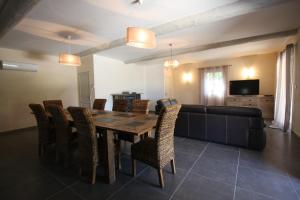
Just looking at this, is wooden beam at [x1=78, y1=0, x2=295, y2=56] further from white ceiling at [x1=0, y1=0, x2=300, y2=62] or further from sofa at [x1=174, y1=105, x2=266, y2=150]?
sofa at [x1=174, y1=105, x2=266, y2=150]

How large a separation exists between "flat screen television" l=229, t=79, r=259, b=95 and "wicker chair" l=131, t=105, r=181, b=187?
17.3 ft

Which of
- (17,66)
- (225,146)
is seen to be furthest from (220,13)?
(17,66)

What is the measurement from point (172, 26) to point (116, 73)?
12.7ft

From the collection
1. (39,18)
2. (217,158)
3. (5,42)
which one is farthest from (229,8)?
(5,42)

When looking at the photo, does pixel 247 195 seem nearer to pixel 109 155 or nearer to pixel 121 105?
pixel 109 155

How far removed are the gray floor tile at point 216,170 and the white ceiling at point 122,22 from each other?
2445 mm

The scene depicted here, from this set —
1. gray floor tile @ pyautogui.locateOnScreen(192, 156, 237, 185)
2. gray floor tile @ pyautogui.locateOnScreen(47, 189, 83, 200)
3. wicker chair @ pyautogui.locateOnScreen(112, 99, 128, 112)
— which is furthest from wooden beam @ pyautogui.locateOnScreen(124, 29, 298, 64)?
gray floor tile @ pyautogui.locateOnScreen(47, 189, 83, 200)

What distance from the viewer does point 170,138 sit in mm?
1957

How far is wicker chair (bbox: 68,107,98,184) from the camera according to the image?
1800mm

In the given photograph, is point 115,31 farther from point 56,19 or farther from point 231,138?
point 231,138

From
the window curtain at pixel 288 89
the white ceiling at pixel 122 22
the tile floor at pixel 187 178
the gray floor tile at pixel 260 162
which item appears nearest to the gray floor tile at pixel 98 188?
the tile floor at pixel 187 178

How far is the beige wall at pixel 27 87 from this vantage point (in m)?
4.30

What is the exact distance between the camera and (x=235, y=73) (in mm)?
6250

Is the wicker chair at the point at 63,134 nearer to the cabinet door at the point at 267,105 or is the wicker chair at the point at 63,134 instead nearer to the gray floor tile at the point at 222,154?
the gray floor tile at the point at 222,154
